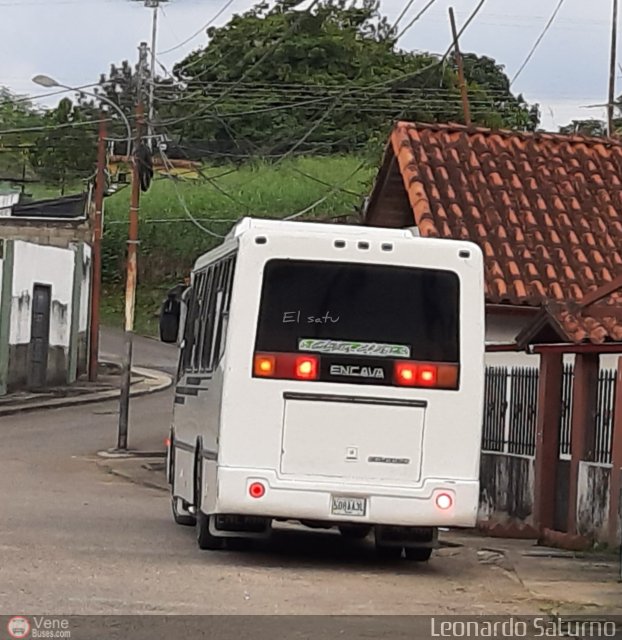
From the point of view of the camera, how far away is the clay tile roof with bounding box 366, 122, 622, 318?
2070cm

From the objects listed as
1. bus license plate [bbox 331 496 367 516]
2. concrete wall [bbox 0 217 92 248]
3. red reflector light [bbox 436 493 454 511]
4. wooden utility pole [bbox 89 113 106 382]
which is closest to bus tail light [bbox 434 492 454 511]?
red reflector light [bbox 436 493 454 511]

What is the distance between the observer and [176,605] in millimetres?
10195

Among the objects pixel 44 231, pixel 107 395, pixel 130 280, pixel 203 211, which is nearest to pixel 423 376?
pixel 130 280

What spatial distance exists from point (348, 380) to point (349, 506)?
1097mm

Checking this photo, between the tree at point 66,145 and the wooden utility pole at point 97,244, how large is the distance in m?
22.5

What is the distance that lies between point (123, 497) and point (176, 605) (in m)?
10.4

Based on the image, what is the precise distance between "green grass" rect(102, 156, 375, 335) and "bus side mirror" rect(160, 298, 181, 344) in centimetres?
4177

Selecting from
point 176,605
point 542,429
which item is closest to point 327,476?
point 176,605

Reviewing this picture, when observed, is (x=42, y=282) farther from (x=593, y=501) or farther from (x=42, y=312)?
(x=593, y=501)

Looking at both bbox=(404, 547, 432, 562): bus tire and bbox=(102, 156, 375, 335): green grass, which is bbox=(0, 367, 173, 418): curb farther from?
bbox=(404, 547, 432, 562): bus tire

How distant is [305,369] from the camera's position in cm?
1269

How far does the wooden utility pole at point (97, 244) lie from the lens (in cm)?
3678

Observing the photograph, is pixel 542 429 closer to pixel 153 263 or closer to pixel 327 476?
pixel 327 476

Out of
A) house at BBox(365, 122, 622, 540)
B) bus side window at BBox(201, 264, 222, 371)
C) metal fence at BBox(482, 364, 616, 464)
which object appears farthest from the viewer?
house at BBox(365, 122, 622, 540)
